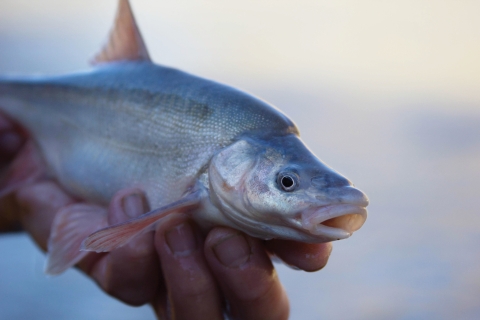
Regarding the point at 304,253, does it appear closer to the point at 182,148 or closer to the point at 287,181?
the point at 287,181

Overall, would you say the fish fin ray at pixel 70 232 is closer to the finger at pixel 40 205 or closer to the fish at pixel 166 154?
the fish at pixel 166 154

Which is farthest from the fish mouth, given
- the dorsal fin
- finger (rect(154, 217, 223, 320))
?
the dorsal fin

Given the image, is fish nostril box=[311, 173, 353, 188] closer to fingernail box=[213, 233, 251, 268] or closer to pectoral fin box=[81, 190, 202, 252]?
fingernail box=[213, 233, 251, 268]

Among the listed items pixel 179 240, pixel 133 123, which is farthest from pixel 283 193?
pixel 133 123

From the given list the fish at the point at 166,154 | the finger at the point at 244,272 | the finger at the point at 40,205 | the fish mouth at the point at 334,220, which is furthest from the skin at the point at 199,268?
the finger at the point at 40,205

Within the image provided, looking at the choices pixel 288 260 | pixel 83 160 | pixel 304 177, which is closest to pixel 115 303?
pixel 83 160

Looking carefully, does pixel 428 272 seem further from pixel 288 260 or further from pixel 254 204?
pixel 254 204
